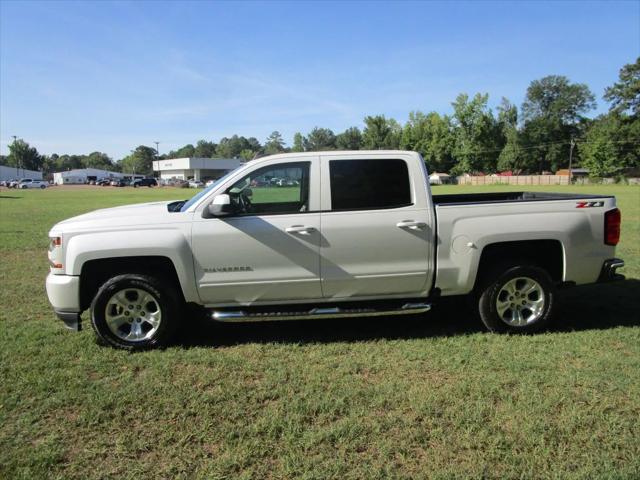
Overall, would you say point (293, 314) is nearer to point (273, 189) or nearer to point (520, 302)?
point (273, 189)

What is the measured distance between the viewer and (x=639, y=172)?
8469 cm

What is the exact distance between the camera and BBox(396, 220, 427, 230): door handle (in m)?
4.88

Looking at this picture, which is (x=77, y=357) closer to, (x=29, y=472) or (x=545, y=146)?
(x=29, y=472)

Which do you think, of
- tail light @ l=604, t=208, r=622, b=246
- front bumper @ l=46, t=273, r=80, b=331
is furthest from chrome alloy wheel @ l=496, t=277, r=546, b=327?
front bumper @ l=46, t=273, r=80, b=331

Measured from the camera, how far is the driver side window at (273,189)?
4984 mm

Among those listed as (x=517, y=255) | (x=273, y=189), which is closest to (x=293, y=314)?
(x=273, y=189)

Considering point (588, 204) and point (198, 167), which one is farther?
point (198, 167)

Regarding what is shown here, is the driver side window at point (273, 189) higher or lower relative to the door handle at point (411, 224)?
higher

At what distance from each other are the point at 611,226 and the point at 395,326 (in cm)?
250

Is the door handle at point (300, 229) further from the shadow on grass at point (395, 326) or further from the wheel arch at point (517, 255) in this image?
the wheel arch at point (517, 255)

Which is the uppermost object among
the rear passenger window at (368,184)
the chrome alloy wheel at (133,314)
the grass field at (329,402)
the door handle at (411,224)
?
the rear passenger window at (368,184)

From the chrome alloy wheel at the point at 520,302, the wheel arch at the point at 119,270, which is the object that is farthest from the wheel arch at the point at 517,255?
the wheel arch at the point at 119,270

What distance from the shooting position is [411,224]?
16.0ft

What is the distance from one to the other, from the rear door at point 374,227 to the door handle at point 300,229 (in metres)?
0.15
